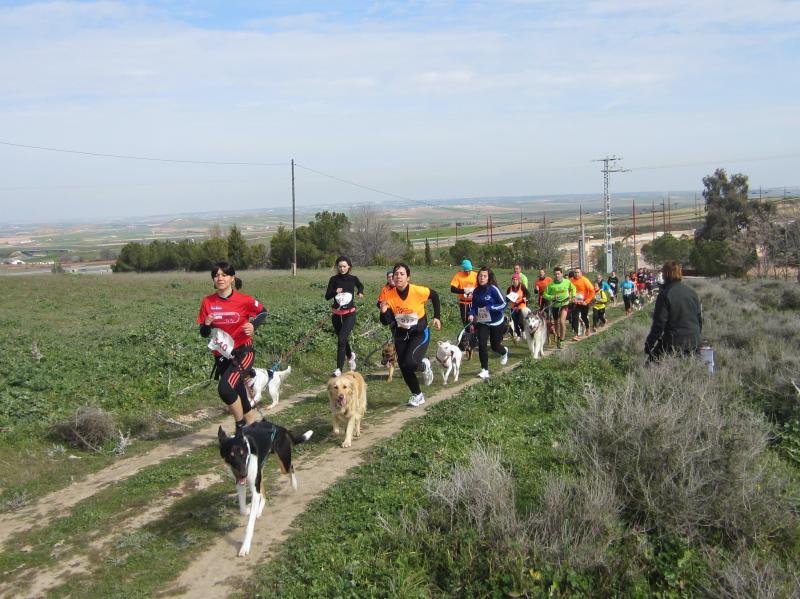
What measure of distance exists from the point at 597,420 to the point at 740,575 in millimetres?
1913

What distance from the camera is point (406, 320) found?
29.7 feet

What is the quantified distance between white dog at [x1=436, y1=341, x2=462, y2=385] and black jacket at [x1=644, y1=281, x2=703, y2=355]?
3993mm

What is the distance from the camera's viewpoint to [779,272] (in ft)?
186

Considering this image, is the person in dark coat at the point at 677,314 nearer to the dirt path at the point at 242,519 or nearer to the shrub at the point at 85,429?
the dirt path at the point at 242,519

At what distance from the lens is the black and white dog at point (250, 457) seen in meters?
5.23

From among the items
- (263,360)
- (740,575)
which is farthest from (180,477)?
(263,360)

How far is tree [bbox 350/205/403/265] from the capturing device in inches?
2547

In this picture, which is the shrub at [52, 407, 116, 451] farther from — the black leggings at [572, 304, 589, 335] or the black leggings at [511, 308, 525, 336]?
the black leggings at [572, 304, 589, 335]

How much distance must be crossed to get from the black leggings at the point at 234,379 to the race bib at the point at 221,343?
3.9 inches

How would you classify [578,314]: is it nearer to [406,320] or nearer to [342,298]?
[342,298]

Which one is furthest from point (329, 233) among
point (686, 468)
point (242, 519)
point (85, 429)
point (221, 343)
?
point (686, 468)

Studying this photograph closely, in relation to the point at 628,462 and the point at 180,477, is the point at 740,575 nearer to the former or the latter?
the point at 628,462

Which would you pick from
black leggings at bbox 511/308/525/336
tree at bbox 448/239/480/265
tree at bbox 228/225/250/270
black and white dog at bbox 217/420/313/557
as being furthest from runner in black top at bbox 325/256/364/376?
tree at bbox 448/239/480/265

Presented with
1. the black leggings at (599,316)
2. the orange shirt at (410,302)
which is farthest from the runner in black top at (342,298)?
the black leggings at (599,316)
